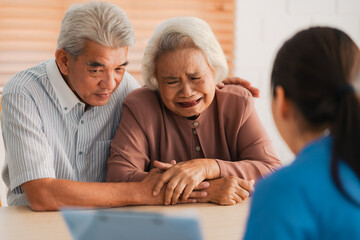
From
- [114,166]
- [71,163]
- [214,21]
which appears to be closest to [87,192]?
[114,166]

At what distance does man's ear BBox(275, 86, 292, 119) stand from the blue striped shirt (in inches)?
35.6

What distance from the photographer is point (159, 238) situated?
757mm

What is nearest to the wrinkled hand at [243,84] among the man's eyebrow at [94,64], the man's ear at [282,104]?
the man's eyebrow at [94,64]

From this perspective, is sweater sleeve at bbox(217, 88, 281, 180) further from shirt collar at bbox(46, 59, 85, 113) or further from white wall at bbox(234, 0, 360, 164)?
white wall at bbox(234, 0, 360, 164)

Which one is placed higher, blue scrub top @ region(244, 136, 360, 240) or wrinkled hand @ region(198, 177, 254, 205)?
blue scrub top @ region(244, 136, 360, 240)

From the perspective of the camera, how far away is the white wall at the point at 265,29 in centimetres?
321

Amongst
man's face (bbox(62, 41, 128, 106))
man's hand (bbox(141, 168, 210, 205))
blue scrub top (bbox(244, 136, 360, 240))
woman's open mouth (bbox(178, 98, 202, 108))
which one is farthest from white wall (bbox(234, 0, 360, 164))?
blue scrub top (bbox(244, 136, 360, 240))

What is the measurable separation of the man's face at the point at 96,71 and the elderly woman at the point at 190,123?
0.41 feet

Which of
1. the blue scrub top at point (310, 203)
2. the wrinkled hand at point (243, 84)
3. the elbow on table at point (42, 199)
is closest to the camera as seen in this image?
the blue scrub top at point (310, 203)

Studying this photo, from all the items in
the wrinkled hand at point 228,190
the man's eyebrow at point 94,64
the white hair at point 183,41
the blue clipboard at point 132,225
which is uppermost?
the white hair at point 183,41

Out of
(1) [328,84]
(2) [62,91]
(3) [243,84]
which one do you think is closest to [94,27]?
(2) [62,91]

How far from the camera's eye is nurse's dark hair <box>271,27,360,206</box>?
620mm

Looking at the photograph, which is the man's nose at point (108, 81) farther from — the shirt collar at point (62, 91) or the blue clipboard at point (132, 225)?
the blue clipboard at point (132, 225)

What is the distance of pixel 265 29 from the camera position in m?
3.27
